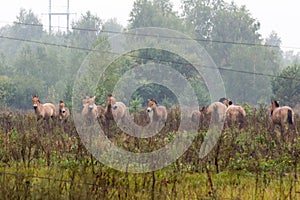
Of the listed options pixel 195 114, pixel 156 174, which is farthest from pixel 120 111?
pixel 156 174

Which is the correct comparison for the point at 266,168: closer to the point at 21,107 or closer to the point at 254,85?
the point at 21,107

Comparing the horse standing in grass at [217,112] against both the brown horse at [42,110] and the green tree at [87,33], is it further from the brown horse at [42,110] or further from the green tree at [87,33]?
the green tree at [87,33]

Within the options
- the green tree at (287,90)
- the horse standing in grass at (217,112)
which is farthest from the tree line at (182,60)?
the horse standing in grass at (217,112)

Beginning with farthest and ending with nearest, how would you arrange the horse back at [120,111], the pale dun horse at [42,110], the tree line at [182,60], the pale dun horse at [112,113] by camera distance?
the tree line at [182,60], the pale dun horse at [42,110], the horse back at [120,111], the pale dun horse at [112,113]

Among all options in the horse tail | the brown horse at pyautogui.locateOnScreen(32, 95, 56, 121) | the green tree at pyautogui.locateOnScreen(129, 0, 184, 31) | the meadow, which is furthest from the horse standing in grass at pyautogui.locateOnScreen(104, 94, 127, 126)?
the green tree at pyautogui.locateOnScreen(129, 0, 184, 31)

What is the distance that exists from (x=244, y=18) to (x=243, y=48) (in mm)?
8088

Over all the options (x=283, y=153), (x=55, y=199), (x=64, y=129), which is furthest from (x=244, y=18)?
(x=55, y=199)

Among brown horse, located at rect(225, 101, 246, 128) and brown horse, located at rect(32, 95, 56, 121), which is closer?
brown horse, located at rect(225, 101, 246, 128)

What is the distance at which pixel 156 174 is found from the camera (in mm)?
9039

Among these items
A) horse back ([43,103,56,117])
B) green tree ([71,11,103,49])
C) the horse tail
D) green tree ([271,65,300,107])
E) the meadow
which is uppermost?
green tree ([71,11,103,49])

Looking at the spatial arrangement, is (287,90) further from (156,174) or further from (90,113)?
(156,174)

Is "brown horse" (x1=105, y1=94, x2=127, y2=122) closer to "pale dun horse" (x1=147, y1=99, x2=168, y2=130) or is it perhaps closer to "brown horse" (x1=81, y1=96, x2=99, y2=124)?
"brown horse" (x1=81, y1=96, x2=99, y2=124)

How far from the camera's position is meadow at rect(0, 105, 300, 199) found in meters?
6.45

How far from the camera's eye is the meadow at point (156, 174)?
6.45m
